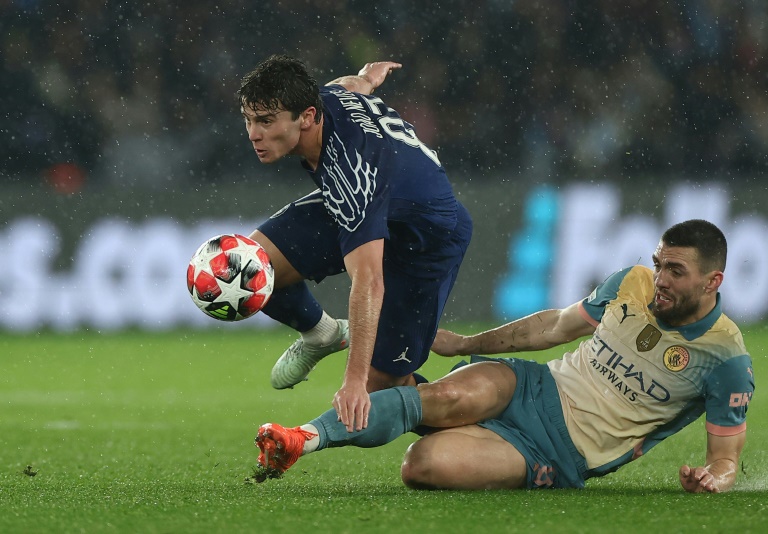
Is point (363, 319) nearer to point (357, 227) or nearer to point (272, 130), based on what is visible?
point (357, 227)

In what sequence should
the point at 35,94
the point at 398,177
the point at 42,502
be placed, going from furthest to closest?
the point at 35,94 < the point at 398,177 < the point at 42,502

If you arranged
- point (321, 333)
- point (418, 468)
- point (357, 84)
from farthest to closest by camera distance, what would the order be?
point (321, 333) → point (357, 84) → point (418, 468)

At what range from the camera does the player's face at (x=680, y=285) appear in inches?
156

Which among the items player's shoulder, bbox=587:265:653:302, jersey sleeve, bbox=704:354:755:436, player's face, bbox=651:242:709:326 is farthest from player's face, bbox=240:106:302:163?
jersey sleeve, bbox=704:354:755:436

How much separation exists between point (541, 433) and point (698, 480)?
0.61m

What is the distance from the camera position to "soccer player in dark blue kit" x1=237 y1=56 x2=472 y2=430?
4.05 metres

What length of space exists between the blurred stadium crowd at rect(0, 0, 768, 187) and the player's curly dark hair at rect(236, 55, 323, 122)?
21.8 ft

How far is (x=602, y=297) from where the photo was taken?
14.3ft

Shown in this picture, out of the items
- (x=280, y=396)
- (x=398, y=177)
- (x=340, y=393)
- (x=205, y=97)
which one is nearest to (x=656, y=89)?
(x=205, y=97)

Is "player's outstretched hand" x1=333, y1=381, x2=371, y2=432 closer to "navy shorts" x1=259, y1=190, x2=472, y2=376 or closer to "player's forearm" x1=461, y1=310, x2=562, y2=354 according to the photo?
"player's forearm" x1=461, y1=310, x2=562, y2=354

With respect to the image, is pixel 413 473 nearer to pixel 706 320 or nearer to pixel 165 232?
pixel 706 320

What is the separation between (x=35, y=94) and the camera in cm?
1103

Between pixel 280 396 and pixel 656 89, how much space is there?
229 inches

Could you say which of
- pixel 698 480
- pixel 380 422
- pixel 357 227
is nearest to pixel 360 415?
pixel 380 422
